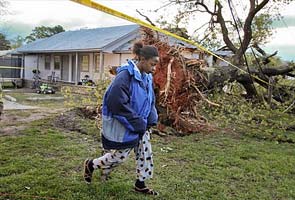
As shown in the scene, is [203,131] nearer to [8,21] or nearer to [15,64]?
[8,21]

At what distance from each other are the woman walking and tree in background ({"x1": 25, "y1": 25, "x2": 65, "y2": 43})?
41.6 metres

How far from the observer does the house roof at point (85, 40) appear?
20.4 meters

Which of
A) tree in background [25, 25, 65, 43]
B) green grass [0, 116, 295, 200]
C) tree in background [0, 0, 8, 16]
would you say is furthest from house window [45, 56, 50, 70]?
green grass [0, 116, 295, 200]

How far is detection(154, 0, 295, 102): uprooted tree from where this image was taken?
9930 mm

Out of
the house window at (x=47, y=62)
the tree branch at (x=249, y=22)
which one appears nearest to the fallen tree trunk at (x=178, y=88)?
the tree branch at (x=249, y=22)

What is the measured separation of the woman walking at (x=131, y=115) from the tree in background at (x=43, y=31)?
136 ft

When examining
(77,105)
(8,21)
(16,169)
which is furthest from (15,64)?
(16,169)

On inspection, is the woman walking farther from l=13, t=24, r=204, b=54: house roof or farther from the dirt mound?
l=13, t=24, r=204, b=54: house roof

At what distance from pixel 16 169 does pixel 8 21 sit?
566 inches

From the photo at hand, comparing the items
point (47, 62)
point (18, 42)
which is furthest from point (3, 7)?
point (18, 42)

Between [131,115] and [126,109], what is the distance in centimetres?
8

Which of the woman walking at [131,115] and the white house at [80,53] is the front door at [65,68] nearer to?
the white house at [80,53]

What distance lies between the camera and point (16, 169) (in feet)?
14.8

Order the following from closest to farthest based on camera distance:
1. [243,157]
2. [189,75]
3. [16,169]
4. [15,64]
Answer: [16,169], [243,157], [189,75], [15,64]
